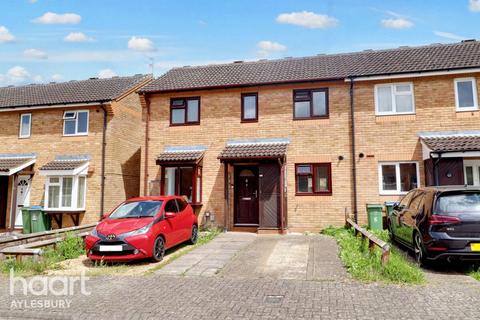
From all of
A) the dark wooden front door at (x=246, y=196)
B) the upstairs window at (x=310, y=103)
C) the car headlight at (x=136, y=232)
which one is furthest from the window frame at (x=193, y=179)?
the car headlight at (x=136, y=232)

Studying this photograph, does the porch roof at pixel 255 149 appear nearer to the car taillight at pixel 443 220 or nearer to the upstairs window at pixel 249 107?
the upstairs window at pixel 249 107

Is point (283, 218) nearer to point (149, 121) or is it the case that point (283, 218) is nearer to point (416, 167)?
point (416, 167)

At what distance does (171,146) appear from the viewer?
14234 millimetres

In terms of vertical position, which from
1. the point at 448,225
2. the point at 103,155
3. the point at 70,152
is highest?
the point at 70,152

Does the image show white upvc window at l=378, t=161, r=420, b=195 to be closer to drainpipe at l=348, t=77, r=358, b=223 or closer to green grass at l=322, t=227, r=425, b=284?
drainpipe at l=348, t=77, r=358, b=223

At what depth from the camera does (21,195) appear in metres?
15.7

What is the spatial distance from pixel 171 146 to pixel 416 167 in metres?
8.99

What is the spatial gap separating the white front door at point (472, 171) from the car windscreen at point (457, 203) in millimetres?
5594

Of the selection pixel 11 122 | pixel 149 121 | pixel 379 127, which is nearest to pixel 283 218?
pixel 379 127

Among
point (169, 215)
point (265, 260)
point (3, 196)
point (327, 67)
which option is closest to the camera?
point (265, 260)

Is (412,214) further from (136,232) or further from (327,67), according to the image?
(327,67)

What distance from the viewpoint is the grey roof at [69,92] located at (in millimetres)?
15742

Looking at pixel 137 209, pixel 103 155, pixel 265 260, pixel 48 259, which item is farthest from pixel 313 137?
pixel 48 259

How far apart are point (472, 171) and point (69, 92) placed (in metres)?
16.9
